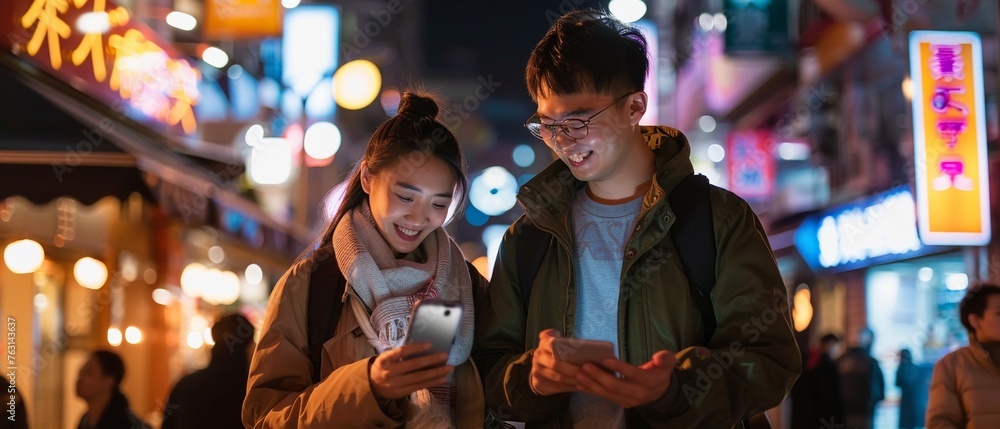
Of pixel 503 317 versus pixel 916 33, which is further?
pixel 916 33

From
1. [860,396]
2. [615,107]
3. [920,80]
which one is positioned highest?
[920,80]

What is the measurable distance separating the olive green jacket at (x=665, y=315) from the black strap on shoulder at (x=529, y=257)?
2 cm

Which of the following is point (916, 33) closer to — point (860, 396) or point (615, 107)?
point (860, 396)

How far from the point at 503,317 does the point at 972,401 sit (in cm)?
362

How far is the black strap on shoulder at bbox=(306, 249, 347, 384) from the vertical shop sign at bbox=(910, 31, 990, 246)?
29.4ft

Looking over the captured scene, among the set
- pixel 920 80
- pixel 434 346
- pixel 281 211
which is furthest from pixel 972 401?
pixel 281 211

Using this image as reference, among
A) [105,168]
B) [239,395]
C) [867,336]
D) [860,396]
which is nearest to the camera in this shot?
[239,395]

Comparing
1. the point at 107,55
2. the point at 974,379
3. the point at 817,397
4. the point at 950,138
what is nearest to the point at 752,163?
the point at 950,138

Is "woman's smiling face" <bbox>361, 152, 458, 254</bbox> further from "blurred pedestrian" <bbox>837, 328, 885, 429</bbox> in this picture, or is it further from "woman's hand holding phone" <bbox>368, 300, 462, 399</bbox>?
"blurred pedestrian" <bbox>837, 328, 885, 429</bbox>

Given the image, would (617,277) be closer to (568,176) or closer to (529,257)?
(529,257)

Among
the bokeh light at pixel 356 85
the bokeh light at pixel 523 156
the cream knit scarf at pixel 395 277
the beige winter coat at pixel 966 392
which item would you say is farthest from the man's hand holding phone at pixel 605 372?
the bokeh light at pixel 523 156

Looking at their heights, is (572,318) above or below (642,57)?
below

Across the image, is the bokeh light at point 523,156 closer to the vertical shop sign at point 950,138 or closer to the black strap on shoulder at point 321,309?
the vertical shop sign at point 950,138

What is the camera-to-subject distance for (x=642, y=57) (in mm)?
3234
